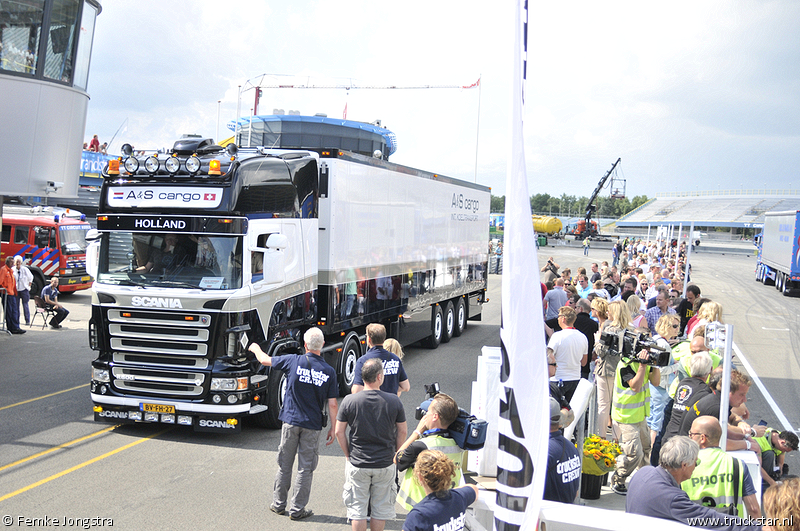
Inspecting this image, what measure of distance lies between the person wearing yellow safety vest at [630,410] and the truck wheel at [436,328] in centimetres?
828

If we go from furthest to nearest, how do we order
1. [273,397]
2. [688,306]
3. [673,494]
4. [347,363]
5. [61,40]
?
[61,40], [688,306], [347,363], [273,397], [673,494]

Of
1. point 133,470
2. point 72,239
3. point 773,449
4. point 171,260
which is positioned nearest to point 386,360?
point 133,470

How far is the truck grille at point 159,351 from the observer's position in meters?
7.97

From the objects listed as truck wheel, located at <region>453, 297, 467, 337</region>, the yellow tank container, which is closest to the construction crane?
the yellow tank container

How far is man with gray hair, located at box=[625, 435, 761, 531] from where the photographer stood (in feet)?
12.5

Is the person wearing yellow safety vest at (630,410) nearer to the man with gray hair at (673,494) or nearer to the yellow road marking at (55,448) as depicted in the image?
the man with gray hair at (673,494)

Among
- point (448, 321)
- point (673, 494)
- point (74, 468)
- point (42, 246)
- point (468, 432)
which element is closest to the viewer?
point (673, 494)

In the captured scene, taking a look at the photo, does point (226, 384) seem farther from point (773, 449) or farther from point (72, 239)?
point (72, 239)

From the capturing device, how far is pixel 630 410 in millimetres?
7000

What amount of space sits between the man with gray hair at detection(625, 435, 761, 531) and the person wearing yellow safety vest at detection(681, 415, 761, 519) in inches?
10.3

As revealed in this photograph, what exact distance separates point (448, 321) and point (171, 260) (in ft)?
30.8

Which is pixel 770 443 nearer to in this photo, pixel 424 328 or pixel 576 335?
pixel 576 335

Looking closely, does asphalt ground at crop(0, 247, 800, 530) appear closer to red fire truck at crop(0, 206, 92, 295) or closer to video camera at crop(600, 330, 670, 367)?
video camera at crop(600, 330, 670, 367)

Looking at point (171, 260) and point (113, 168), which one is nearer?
point (171, 260)
